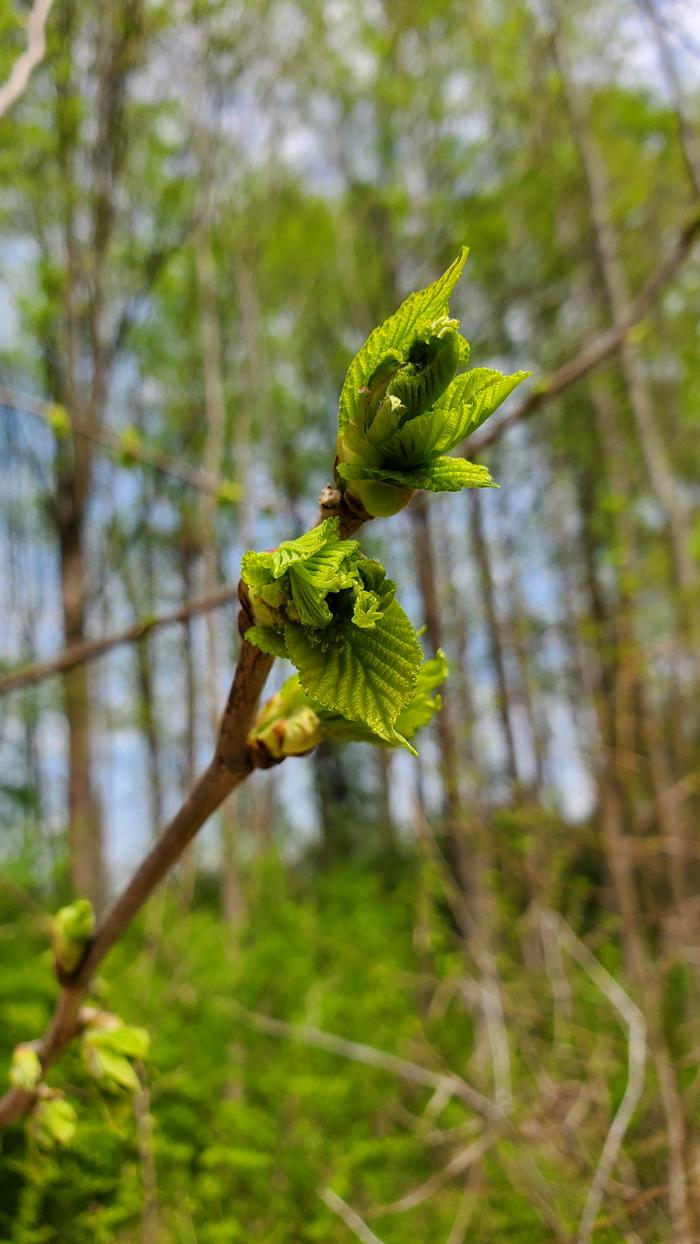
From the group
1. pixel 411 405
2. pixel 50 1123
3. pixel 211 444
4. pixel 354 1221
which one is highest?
pixel 211 444

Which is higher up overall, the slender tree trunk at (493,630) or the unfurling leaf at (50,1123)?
the slender tree trunk at (493,630)

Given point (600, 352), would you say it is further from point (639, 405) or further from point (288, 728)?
point (639, 405)

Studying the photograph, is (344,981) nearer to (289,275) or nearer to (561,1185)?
(561,1185)

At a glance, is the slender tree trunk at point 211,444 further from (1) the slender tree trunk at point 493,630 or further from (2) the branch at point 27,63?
(2) the branch at point 27,63

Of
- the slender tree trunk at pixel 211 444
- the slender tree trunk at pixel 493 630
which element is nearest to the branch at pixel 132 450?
the slender tree trunk at pixel 211 444

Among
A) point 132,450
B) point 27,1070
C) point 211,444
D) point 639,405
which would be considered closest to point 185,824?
point 27,1070

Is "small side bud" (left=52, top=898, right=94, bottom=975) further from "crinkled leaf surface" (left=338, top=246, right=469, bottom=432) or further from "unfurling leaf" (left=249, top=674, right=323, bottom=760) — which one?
"crinkled leaf surface" (left=338, top=246, right=469, bottom=432)

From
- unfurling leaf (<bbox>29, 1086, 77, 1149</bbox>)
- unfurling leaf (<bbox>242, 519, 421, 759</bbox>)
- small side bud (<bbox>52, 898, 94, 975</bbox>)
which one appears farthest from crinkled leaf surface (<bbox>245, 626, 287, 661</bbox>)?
unfurling leaf (<bbox>29, 1086, 77, 1149</bbox>)
